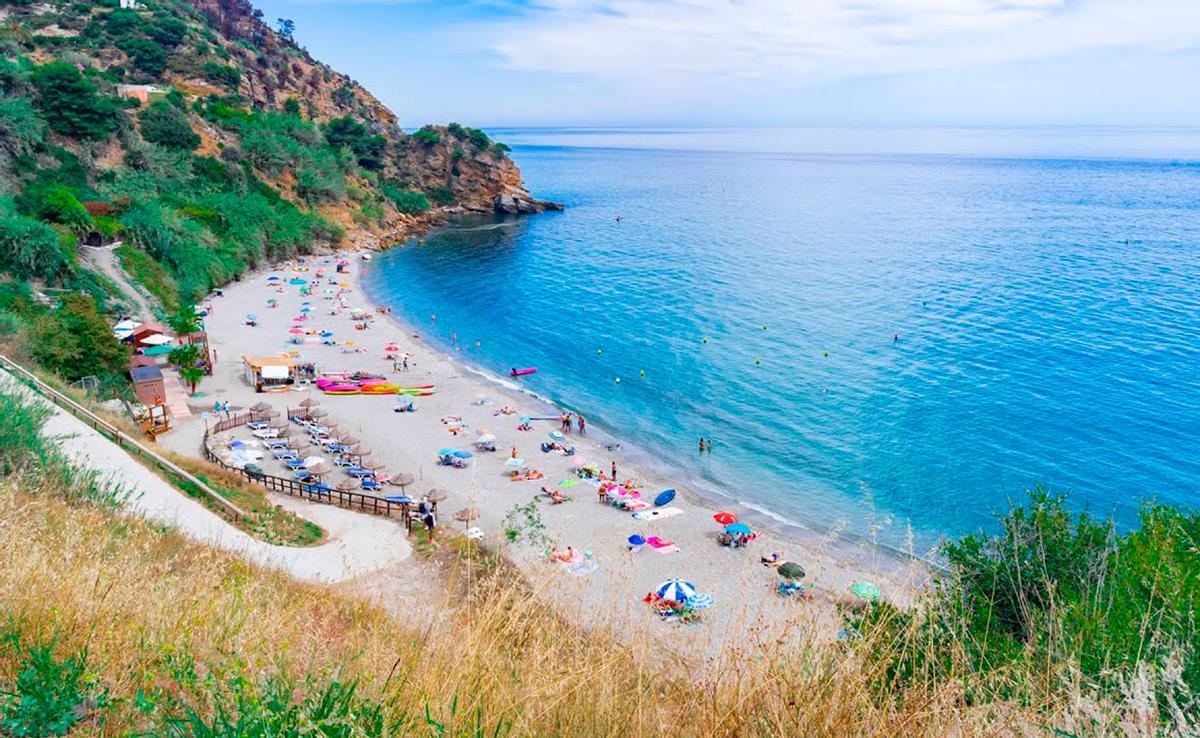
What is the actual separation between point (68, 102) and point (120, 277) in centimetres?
2004

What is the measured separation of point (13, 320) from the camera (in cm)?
2408

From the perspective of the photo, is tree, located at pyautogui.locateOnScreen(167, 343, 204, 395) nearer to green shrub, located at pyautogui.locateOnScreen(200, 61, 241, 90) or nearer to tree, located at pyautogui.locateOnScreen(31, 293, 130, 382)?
tree, located at pyautogui.locateOnScreen(31, 293, 130, 382)

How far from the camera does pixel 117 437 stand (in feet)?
55.7

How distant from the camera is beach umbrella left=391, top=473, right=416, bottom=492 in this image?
80.0 ft

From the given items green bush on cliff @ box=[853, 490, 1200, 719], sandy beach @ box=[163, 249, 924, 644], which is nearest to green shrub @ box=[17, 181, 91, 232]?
sandy beach @ box=[163, 249, 924, 644]

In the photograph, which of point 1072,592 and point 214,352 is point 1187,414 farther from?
point 214,352

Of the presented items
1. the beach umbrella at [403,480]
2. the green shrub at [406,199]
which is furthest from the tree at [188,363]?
the green shrub at [406,199]

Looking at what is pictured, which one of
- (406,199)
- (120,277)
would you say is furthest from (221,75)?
(120,277)

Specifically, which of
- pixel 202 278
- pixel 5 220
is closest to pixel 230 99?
pixel 202 278

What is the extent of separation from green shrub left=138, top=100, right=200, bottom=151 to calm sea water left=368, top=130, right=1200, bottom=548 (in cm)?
1795

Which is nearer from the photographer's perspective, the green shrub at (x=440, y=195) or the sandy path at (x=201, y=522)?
the sandy path at (x=201, y=522)

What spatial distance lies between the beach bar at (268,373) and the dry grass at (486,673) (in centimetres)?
3091

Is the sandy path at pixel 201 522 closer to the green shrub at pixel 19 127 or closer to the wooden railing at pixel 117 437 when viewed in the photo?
the wooden railing at pixel 117 437

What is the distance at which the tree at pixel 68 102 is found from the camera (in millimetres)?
47906
